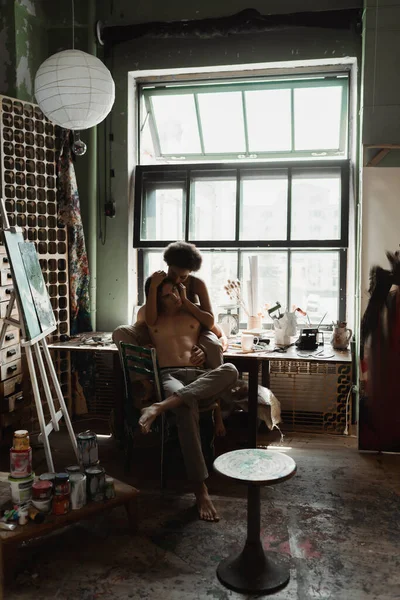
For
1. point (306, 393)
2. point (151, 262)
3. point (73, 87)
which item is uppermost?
point (73, 87)

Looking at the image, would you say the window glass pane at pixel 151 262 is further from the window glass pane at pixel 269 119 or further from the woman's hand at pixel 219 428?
the woman's hand at pixel 219 428

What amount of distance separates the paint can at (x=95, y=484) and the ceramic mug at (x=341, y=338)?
7.34 feet

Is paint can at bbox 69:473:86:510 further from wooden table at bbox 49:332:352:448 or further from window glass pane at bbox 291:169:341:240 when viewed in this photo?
window glass pane at bbox 291:169:341:240

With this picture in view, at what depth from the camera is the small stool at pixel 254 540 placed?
2.56 metres

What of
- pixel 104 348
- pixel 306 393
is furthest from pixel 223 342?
pixel 306 393

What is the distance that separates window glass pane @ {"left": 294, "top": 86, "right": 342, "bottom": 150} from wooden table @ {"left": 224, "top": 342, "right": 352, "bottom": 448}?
1910 mm

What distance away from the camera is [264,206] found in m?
5.06

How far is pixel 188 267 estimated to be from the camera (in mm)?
4035

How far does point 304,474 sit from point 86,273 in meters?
2.49

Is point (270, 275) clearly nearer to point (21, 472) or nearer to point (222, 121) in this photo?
point (222, 121)

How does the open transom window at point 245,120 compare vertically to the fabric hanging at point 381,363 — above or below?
above

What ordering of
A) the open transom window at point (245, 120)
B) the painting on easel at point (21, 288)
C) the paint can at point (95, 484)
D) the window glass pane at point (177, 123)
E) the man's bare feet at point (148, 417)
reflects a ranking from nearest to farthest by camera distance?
A: the paint can at point (95, 484), the painting on easel at point (21, 288), the man's bare feet at point (148, 417), the open transom window at point (245, 120), the window glass pane at point (177, 123)

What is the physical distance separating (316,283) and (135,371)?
202cm

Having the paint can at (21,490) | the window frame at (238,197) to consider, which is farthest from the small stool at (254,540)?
the window frame at (238,197)
